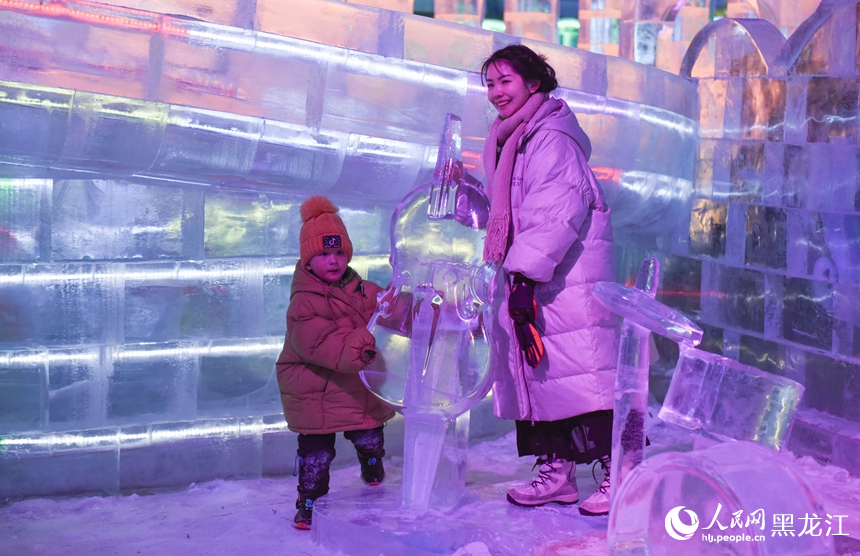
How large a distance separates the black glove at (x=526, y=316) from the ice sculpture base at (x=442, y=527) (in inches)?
19.0

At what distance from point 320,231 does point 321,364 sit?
44 cm

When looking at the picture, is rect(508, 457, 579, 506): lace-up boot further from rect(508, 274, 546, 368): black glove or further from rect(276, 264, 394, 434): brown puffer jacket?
rect(276, 264, 394, 434): brown puffer jacket

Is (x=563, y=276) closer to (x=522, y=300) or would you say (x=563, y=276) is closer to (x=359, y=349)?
(x=522, y=300)

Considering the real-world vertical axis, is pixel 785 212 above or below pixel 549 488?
above

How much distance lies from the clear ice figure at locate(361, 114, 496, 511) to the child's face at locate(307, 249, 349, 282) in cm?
29

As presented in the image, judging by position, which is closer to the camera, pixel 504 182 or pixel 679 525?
pixel 679 525

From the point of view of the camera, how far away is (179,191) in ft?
10.9

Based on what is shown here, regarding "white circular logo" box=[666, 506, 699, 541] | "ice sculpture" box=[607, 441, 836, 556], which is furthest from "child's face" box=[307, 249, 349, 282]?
"white circular logo" box=[666, 506, 699, 541]

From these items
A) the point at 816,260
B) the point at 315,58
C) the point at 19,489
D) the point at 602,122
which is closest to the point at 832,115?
the point at 816,260

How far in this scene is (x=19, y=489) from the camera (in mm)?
3123

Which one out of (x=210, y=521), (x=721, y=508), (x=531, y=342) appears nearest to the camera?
(x=721, y=508)

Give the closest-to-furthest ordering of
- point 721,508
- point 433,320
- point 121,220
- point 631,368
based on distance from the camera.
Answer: point 721,508
point 631,368
point 433,320
point 121,220

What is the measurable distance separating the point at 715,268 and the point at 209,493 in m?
2.43

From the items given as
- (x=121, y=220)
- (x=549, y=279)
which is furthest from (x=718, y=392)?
(x=121, y=220)
